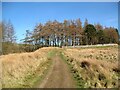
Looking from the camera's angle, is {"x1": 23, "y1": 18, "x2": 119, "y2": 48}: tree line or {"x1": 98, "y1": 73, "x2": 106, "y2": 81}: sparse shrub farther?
{"x1": 23, "y1": 18, "x2": 119, "y2": 48}: tree line

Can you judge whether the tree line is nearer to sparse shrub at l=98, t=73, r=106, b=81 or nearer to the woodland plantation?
the woodland plantation

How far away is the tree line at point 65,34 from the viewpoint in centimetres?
10144

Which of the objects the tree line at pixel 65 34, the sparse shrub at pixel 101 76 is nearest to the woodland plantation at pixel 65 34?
the tree line at pixel 65 34

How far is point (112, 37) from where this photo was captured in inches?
4818

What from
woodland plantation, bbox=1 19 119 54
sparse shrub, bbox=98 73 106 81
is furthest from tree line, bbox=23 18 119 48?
sparse shrub, bbox=98 73 106 81

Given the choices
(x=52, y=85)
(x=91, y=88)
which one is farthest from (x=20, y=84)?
(x=91, y=88)

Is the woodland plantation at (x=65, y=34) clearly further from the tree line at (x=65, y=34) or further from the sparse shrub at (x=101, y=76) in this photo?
the sparse shrub at (x=101, y=76)

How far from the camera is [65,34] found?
346 ft

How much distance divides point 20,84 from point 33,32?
8575 cm

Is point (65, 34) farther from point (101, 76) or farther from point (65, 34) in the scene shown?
point (101, 76)

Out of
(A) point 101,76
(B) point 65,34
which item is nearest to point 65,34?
(B) point 65,34

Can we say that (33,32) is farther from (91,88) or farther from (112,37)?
(91,88)

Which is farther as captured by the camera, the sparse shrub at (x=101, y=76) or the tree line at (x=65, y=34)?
the tree line at (x=65, y=34)

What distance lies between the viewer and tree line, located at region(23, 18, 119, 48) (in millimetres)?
101438
